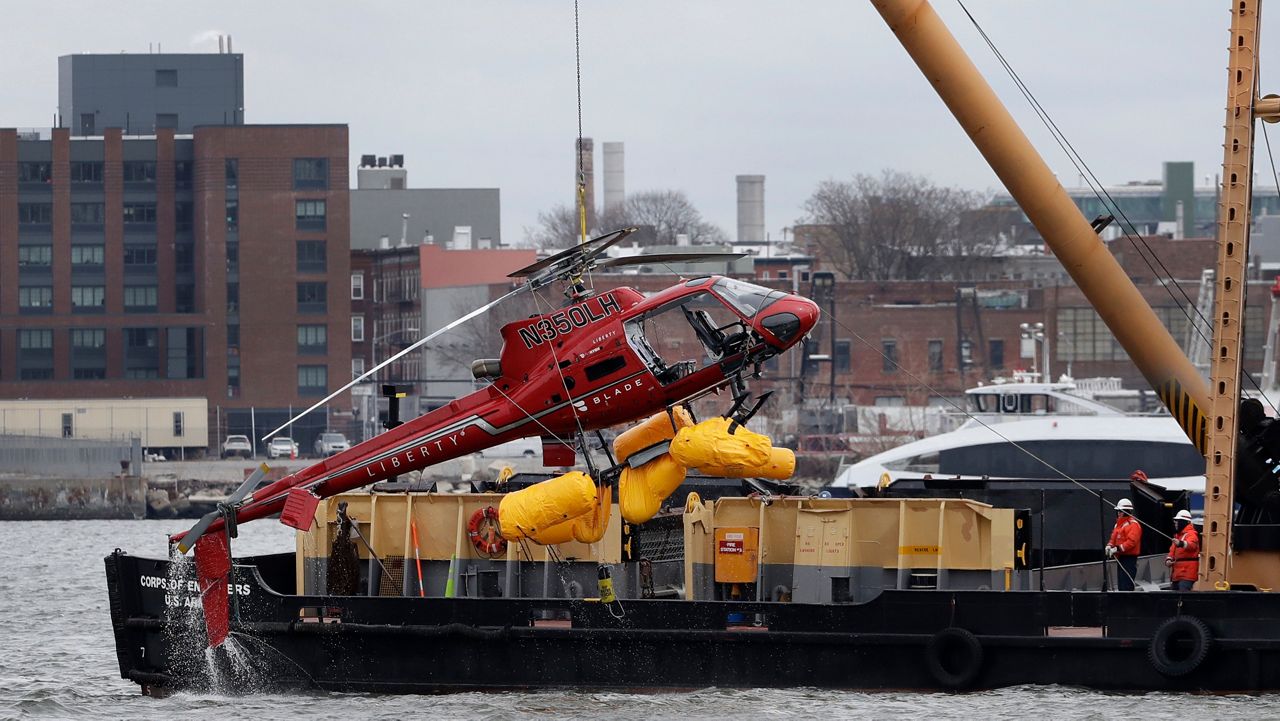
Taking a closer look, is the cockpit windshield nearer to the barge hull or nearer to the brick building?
the barge hull

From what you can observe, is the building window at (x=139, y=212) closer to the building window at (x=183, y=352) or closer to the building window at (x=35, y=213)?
the building window at (x=35, y=213)

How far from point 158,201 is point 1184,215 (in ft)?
190

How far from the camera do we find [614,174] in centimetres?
12325

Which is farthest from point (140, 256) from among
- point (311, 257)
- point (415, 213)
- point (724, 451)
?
point (724, 451)

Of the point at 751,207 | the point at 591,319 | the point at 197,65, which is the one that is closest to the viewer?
the point at 591,319

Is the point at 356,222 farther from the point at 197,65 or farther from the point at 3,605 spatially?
the point at 3,605

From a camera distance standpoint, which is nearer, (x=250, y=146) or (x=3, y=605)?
(x=3, y=605)


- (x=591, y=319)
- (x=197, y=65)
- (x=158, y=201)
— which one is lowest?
(x=591, y=319)

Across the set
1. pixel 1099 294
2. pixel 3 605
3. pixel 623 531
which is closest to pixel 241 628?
pixel 623 531

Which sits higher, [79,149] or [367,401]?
[79,149]

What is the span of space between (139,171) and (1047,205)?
81044mm

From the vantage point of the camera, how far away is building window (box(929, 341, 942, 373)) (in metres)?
84.9

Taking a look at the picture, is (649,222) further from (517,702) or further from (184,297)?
(517,702)

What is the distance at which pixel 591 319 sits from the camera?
72.5 ft
